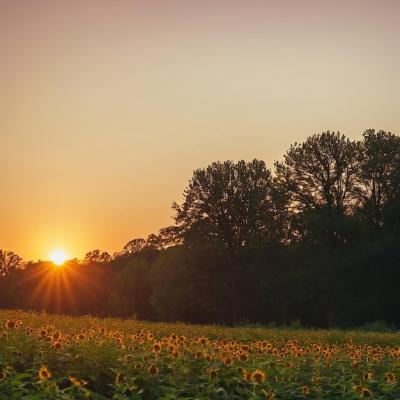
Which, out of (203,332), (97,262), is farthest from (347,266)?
(97,262)

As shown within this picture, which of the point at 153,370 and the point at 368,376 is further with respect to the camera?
the point at 368,376

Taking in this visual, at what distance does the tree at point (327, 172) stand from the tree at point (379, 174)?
0.90 meters

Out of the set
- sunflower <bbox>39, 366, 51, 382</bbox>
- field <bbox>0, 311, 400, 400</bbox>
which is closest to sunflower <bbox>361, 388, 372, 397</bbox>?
field <bbox>0, 311, 400, 400</bbox>

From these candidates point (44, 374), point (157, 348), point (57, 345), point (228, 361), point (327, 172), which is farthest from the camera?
point (327, 172)

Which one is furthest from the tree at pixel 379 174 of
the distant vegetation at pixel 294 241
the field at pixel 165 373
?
the field at pixel 165 373

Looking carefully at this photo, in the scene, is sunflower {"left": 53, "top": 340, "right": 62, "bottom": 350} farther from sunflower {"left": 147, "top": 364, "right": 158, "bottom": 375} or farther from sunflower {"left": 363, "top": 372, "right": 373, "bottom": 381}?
sunflower {"left": 363, "top": 372, "right": 373, "bottom": 381}

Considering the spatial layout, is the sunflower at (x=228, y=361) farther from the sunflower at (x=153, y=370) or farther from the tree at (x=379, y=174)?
the tree at (x=379, y=174)

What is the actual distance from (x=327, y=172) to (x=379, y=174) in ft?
13.7

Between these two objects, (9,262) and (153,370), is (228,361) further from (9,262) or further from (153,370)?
(9,262)

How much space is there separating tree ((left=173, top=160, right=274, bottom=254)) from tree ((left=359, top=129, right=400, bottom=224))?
7.64m

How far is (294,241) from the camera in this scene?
51781 millimetres

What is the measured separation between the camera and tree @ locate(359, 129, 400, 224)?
163ft

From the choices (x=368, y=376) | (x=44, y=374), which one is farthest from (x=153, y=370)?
(x=368, y=376)

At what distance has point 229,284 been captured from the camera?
5134 centimetres
